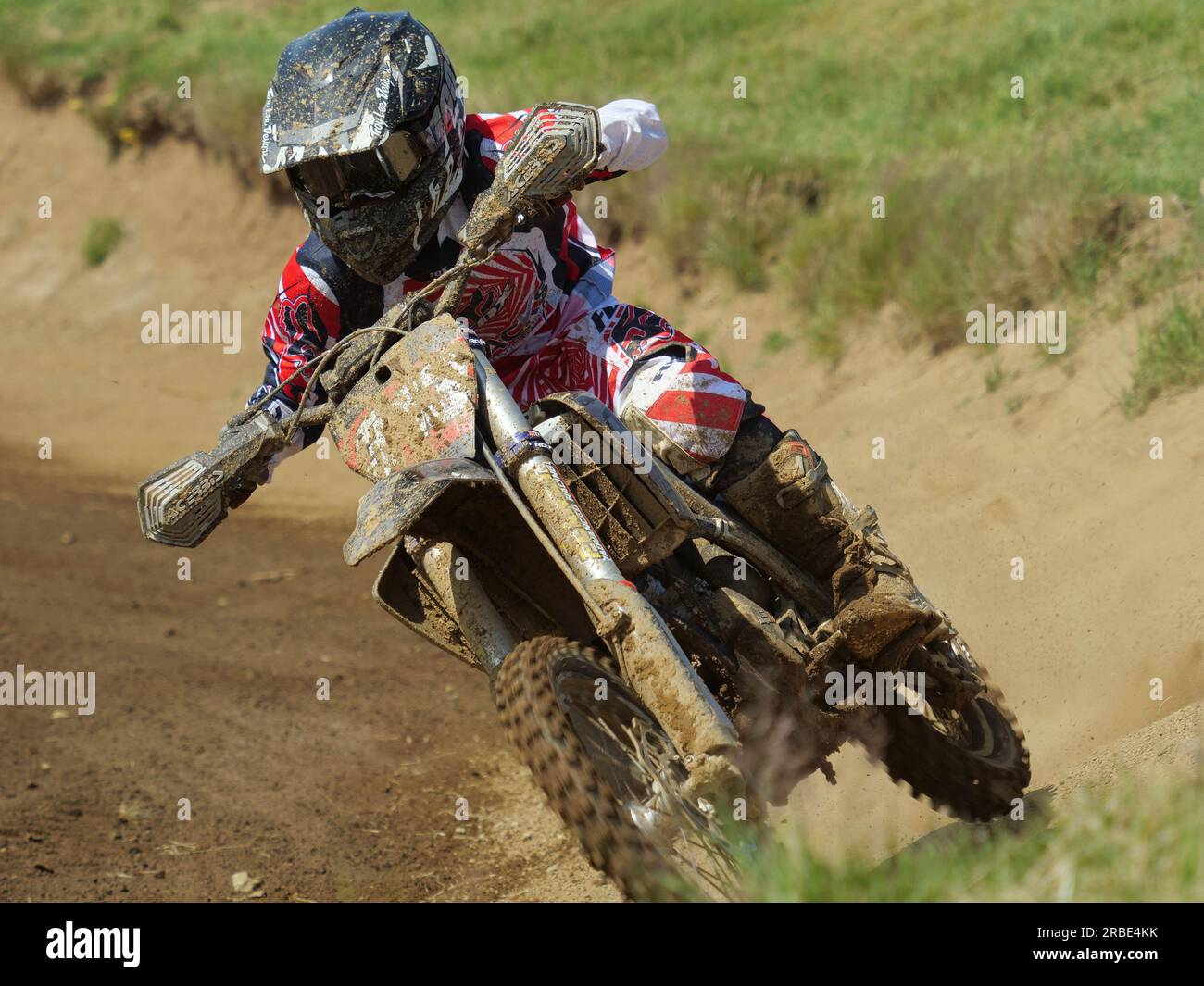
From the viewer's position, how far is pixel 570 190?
3783 millimetres

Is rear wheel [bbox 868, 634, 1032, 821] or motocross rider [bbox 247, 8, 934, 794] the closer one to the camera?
motocross rider [bbox 247, 8, 934, 794]

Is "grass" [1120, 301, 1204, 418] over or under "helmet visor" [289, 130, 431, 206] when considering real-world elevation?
over

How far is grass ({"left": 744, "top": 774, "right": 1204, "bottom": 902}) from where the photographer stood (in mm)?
2742

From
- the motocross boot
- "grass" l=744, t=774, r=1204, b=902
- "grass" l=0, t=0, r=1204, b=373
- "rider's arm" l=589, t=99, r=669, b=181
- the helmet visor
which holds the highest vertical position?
"grass" l=0, t=0, r=1204, b=373

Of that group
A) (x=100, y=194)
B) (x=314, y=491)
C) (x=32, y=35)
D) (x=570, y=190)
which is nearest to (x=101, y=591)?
(x=314, y=491)

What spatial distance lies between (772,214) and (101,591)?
5.52 m

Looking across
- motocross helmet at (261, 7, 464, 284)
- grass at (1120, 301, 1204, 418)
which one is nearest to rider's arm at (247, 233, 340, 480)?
motocross helmet at (261, 7, 464, 284)

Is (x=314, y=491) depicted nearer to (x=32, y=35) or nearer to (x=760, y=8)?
(x=760, y=8)

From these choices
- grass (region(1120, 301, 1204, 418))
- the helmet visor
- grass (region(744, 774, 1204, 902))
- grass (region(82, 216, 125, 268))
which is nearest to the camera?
grass (region(744, 774, 1204, 902))

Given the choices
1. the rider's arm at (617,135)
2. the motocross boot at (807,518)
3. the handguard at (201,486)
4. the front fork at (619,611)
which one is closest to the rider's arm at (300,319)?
the handguard at (201,486)

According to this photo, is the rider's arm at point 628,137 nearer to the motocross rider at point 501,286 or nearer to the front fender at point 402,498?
the motocross rider at point 501,286

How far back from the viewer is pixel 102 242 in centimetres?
1631

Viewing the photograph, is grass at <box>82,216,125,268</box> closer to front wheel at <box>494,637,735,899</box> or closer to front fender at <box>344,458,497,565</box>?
front fender at <box>344,458,497,565</box>

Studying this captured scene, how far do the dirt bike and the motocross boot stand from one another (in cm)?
6
